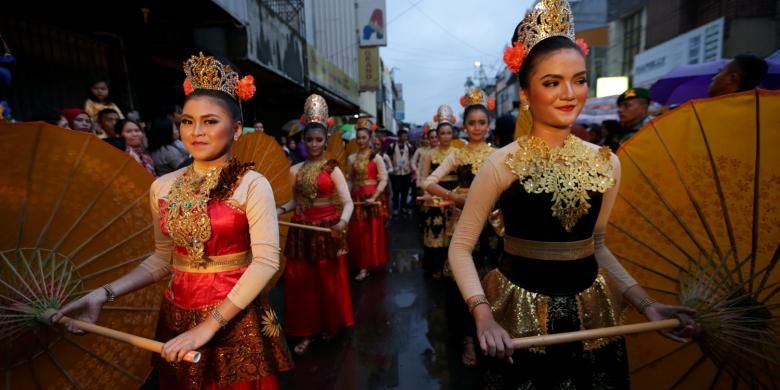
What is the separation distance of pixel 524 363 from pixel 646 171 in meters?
1.02

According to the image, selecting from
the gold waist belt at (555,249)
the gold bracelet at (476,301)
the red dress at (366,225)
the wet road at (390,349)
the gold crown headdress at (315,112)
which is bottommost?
the wet road at (390,349)

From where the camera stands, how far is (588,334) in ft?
4.69

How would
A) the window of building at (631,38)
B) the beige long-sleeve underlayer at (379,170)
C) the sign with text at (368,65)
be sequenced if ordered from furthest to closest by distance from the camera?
the sign with text at (368,65) < the window of building at (631,38) < the beige long-sleeve underlayer at (379,170)

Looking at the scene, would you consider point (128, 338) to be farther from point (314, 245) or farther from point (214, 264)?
point (314, 245)

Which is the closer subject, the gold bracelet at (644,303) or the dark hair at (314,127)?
the gold bracelet at (644,303)

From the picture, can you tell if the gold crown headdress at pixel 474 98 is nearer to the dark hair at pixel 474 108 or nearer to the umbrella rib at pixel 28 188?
the dark hair at pixel 474 108

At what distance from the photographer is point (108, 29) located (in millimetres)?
6316

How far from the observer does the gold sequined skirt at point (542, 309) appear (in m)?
1.74

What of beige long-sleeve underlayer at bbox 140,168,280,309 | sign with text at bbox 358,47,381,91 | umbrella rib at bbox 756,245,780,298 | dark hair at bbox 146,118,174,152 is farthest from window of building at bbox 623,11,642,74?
beige long-sleeve underlayer at bbox 140,168,280,309

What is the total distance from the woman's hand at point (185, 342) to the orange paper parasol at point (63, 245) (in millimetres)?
618

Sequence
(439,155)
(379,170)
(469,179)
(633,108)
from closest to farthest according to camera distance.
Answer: (633,108) → (469,179) → (439,155) → (379,170)

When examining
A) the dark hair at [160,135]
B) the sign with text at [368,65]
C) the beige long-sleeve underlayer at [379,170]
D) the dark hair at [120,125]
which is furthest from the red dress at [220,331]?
the sign with text at [368,65]

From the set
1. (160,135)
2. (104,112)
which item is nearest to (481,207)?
(160,135)

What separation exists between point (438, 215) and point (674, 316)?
3.91 metres
